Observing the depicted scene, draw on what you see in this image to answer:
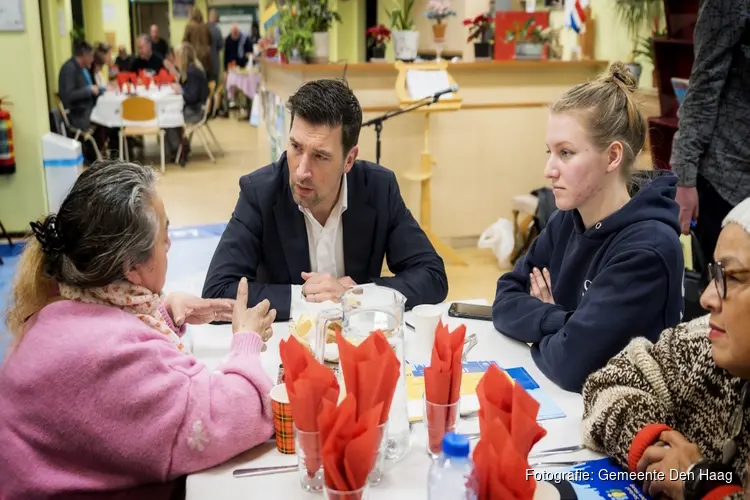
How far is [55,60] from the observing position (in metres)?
9.70

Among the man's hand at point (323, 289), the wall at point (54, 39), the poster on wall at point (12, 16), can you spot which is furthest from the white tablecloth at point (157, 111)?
the man's hand at point (323, 289)

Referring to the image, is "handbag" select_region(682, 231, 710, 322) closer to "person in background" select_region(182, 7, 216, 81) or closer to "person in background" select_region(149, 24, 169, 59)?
"person in background" select_region(182, 7, 216, 81)

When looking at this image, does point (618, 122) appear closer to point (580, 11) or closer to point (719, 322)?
point (719, 322)

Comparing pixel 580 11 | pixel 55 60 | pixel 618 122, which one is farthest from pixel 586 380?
pixel 55 60

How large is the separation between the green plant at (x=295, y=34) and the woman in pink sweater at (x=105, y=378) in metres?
3.83

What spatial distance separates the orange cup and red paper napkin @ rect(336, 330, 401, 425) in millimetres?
259

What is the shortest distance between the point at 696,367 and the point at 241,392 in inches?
34.7

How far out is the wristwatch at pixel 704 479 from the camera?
4.04 feet

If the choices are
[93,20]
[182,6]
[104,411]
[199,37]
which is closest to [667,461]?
[104,411]

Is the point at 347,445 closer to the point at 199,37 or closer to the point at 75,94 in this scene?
the point at 75,94

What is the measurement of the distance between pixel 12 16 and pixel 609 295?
5480mm

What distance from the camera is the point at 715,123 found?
2801mm

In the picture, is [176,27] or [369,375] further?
[176,27]

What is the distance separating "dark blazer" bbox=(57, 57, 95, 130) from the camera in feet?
27.3
